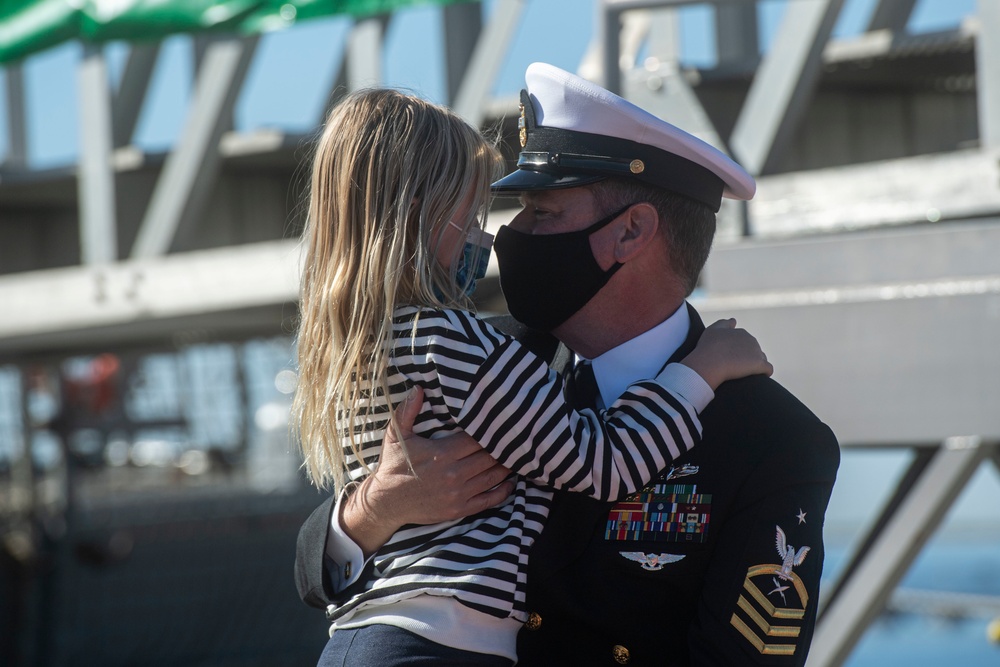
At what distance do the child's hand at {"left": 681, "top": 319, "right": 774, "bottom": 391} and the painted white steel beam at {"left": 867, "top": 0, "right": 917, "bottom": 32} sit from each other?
3000 mm

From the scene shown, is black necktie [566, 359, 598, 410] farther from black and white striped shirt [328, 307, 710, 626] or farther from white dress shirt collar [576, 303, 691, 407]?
black and white striped shirt [328, 307, 710, 626]

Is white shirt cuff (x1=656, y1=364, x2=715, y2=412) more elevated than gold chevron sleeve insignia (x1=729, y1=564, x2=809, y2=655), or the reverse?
white shirt cuff (x1=656, y1=364, x2=715, y2=412)

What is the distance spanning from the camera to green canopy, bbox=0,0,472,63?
5.15 m

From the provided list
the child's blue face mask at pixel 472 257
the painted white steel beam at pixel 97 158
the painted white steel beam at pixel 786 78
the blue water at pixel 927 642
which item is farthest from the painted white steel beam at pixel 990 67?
the blue water at pixel 927 642

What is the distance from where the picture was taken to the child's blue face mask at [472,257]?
2176mm

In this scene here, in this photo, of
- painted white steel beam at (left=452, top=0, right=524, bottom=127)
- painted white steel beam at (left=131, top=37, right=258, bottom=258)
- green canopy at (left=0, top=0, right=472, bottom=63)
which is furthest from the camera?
painted white steel beam at (left=131, top=37, right=258, bottom=258)

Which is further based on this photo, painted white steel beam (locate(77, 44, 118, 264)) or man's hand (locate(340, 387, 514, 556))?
painted white steel beam (locate(77, 44, 118, 264))

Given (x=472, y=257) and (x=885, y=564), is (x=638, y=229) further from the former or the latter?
(x=885, y=564)

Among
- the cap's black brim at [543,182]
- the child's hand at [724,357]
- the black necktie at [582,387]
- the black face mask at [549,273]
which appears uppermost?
the cap's black brim at [543,182]

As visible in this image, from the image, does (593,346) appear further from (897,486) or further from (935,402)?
(897,486)

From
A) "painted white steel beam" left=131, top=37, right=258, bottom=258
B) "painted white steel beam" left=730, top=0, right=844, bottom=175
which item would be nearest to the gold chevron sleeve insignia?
"painted white steel beam" left=730, top=0, right=844, bottom=175

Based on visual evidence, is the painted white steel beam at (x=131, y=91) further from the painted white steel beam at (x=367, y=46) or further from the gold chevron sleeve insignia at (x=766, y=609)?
the gold chevron sleeve insignia at (x=766, y=609)

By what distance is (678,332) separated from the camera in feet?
7.52

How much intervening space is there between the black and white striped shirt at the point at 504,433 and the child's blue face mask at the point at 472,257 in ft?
0.49
